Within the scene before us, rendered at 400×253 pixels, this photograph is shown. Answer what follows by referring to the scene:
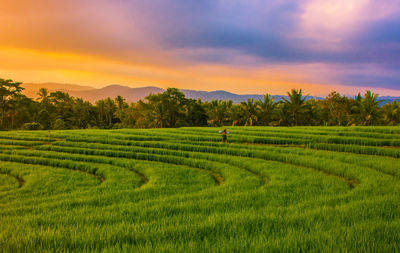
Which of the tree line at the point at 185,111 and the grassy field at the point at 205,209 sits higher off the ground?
the tree line at the point at 185,111

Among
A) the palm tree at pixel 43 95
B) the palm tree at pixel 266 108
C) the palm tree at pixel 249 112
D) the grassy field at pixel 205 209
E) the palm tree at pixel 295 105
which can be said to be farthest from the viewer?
the palm tree at pixel 43 95

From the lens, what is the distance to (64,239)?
327cm

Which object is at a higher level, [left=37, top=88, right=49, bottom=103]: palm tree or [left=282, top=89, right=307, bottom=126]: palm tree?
[left=37, top=88, right=49, bottom=103]: palm tree

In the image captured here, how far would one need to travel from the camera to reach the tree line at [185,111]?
120ft

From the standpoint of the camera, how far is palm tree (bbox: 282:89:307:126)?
116 feet

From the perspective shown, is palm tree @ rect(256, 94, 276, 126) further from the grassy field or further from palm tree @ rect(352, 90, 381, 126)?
the grassy field

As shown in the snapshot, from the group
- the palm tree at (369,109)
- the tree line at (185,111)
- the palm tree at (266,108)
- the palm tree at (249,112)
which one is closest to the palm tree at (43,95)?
the tree line at (185,111)

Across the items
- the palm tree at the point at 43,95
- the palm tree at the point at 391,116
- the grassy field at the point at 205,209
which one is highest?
the palm tree at the point at 43,95

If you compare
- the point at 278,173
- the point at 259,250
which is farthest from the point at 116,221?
the point at 278,173

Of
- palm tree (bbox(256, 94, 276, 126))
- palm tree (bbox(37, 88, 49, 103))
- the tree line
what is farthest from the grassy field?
palm tree (bbox(37, 88, 49, 103))

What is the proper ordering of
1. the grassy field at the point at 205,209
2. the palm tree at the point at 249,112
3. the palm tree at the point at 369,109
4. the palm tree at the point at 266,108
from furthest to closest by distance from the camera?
the palm tree at the point at 249,112, the palm tree at the point at 266,108, the palm tree at the point at 369,109, the grassy field at the point at 205,209

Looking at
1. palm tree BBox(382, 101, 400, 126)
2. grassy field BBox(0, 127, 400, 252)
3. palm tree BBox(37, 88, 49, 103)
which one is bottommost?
grassy field BBox(0, 127, 400, 252)

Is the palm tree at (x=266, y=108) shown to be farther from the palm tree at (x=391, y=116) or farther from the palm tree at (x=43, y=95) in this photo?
the palm tree at (x=43, y=95)

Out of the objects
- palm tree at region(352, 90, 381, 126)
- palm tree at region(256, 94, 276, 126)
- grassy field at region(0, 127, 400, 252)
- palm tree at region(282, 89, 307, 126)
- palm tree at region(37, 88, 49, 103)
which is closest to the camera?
grassy field at region(0, 127, 400, 252)
